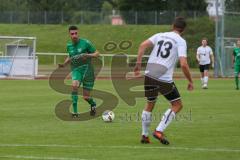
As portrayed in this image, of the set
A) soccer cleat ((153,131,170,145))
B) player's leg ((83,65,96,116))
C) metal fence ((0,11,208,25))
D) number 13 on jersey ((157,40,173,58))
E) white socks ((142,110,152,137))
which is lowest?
soccer cleat ((153,131,170,145))

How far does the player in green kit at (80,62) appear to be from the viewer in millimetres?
17172

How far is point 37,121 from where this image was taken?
16.5 meters

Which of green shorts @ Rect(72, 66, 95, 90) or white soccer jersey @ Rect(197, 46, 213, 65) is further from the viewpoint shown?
white soccer jersey @ Rect(197, 46, 213, 65)

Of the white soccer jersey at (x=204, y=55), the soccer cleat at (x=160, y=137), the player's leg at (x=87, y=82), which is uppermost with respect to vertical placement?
the white soccer jersey at (x=204, y=55)

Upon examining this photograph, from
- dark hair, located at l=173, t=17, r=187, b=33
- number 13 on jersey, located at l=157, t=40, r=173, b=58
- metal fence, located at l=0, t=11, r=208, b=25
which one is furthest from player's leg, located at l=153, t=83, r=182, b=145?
metal fence, located at l=0, t=11, r=208, b=25

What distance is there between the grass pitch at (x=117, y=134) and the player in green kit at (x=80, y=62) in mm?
901

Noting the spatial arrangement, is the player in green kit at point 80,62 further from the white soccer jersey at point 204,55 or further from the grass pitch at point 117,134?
the white soccer jersey at point 204,55

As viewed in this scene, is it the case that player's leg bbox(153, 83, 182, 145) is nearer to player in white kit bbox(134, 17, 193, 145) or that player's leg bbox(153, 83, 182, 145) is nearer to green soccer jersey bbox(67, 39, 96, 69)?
player in white kit bbox(134, 17, 193, 145)

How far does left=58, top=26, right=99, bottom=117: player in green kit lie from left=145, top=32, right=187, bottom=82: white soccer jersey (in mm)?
4727

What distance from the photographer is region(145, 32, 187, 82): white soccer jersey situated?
40.9 ft

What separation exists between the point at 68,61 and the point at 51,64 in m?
42.8

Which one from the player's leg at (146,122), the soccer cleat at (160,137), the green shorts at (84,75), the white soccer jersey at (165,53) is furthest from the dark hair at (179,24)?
the green shorts at (84,75)

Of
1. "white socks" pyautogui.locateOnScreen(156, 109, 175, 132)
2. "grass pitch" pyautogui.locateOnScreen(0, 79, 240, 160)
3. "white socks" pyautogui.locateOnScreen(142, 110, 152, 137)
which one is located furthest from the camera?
"white socks" pyautogui.locateOnScreen(142, 110, 152, 137)

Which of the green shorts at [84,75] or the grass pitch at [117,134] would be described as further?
the green shorts at [84,75]
